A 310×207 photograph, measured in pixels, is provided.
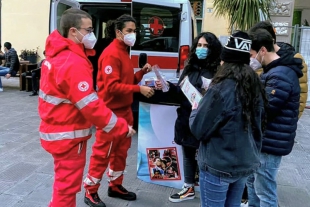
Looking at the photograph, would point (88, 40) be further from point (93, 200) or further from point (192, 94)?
point (93, 200)

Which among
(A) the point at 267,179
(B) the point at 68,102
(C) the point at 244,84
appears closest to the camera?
(C) the point at 244,84

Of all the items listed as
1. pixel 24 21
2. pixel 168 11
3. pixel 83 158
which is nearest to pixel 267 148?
pixel 83 158

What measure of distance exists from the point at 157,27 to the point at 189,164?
8.84 feet

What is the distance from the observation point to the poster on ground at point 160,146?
3506 millimetres

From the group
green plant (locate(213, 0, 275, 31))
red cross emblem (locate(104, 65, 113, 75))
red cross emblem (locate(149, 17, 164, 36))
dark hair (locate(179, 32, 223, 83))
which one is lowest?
red cross emblem (locate(104, 65, 113, 75))

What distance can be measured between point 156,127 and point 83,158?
1221 millimetres

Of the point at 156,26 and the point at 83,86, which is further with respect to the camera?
the point at 156,26

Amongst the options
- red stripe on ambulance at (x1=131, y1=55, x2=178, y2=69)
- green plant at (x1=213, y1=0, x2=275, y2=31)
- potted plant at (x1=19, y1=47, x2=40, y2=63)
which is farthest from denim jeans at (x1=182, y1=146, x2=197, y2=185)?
potted plant at (x1=19, y1=47, x2=40, y2=63)

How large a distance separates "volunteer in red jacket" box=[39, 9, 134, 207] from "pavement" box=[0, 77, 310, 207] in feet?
3.34

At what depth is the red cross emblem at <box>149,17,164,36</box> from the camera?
531cm

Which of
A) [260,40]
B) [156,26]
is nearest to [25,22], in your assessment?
[156,26]

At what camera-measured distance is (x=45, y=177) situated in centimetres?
386

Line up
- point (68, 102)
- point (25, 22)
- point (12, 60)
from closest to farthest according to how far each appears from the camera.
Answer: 1. point (68, 102)
2. point (12, 60)
3. point (25, 22)

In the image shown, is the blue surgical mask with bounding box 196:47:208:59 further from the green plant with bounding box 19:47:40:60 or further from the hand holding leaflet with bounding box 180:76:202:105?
the green plant with bounding box 19:47:40:60
